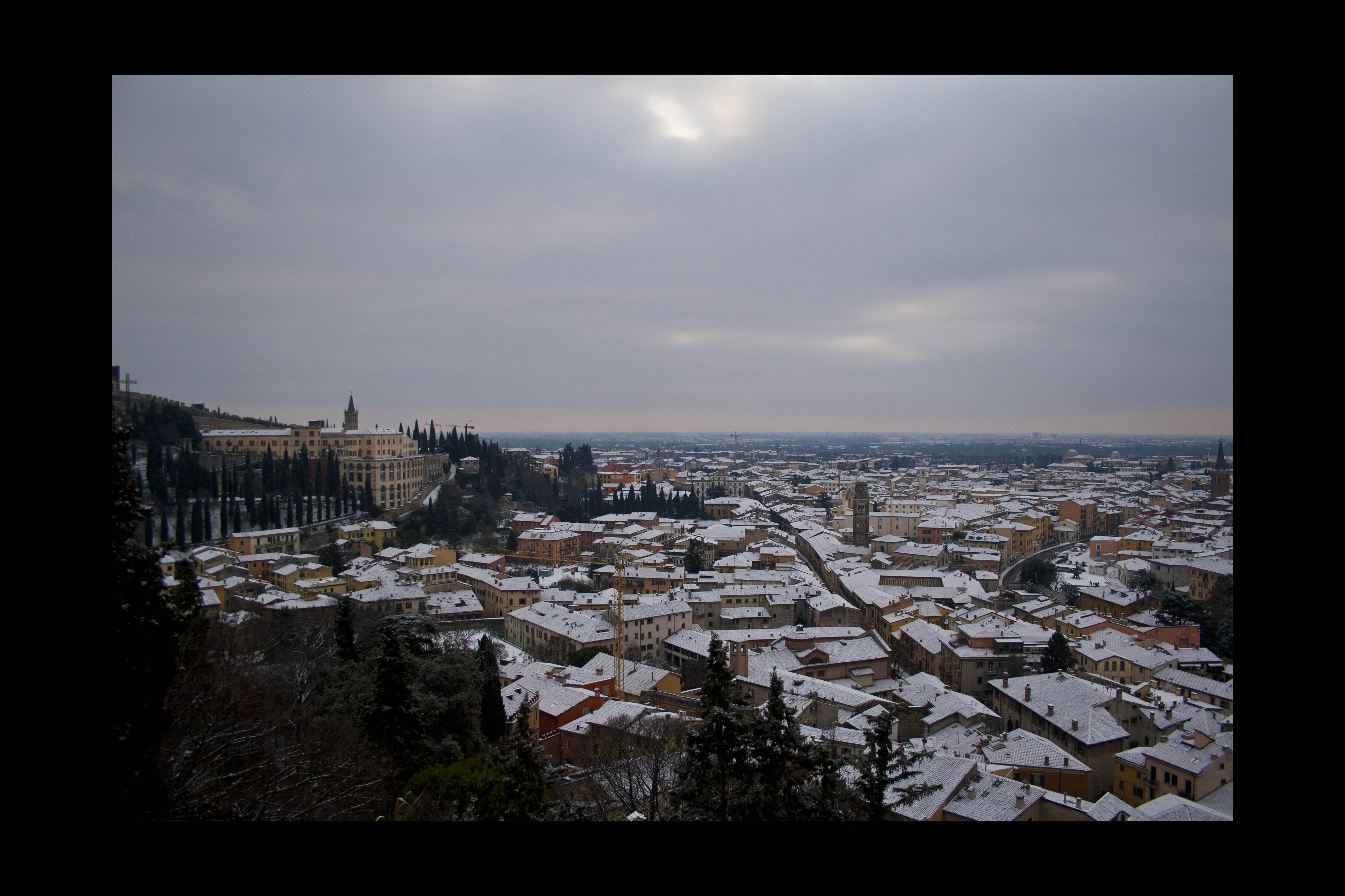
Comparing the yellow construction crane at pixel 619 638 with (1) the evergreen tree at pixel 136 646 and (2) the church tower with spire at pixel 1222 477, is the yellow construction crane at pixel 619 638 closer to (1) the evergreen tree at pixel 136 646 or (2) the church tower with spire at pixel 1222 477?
(1) the evergreen tree at pixel 136 646

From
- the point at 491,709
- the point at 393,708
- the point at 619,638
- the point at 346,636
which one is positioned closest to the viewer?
the point at 393,708

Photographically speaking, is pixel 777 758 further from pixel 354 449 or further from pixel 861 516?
pixel 861 516

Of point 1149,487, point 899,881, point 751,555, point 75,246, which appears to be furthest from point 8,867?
point 751,555

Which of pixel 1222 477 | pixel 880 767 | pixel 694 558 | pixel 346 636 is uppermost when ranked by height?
pixel 1222 477

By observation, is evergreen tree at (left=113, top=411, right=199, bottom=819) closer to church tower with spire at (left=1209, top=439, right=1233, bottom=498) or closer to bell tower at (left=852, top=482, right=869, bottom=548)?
church tower with spire at (left=1209, top=439, right=1233, bottom=498)

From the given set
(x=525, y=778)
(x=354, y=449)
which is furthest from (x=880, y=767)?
(x=354, y=449)

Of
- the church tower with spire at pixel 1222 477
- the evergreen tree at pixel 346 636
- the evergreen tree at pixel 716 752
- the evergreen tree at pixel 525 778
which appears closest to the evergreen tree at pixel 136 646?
the evergreen tree at pixel 525 778

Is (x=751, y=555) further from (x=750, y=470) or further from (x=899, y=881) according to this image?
(x=899, y=881)
